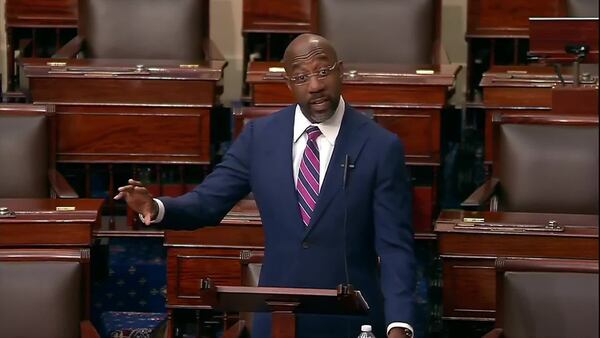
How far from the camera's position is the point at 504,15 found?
3.63 metres

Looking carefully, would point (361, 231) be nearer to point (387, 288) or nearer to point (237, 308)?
point (387, 288)

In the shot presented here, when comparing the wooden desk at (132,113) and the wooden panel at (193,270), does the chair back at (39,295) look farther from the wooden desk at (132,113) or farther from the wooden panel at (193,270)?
the wooden desk at (132,113)

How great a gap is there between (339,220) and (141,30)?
1.72 metres

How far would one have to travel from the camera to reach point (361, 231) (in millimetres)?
1958

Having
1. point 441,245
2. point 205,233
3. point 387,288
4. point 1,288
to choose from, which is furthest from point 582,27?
point 1,288

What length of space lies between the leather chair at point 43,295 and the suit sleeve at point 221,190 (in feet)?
0.95

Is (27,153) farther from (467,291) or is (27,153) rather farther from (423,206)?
(467,291)

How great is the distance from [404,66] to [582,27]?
0.66m

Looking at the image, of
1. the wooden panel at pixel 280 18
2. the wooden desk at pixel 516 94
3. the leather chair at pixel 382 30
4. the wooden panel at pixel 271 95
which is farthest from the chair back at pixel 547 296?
the wooden panel at pixel 280 18

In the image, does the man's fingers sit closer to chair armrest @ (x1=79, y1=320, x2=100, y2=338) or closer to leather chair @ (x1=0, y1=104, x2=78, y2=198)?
chair armrest @ (x1=79, y1=320, x2=100, y2=338)

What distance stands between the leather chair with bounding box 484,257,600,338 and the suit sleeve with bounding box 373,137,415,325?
0.70 ft

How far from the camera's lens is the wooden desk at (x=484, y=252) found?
96.3 inches

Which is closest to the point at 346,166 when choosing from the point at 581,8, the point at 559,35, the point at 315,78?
the point at 315,78

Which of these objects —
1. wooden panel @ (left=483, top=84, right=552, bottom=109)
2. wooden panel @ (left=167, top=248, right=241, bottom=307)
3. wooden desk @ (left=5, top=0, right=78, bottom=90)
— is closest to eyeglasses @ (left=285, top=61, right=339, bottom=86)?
wooden panel @ (left=167, top=248, right=241, bottom=307)
